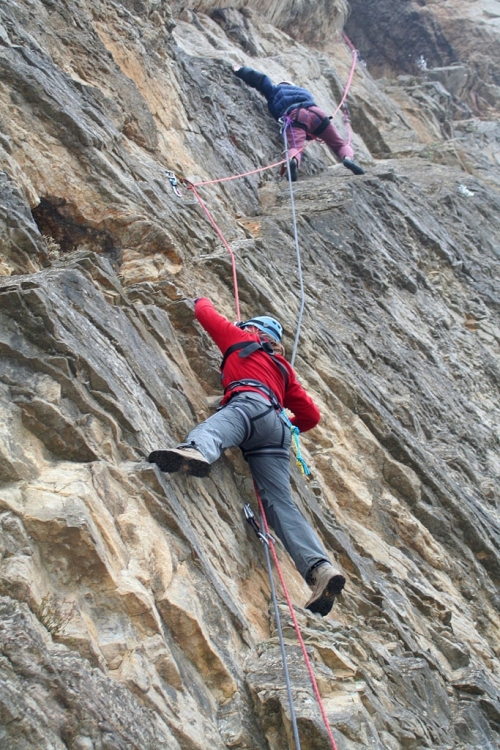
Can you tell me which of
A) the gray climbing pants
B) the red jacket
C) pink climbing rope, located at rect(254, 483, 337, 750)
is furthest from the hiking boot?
the red jacket

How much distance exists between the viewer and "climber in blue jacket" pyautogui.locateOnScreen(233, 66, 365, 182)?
15685mm

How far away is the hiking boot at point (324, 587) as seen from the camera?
5.68 m

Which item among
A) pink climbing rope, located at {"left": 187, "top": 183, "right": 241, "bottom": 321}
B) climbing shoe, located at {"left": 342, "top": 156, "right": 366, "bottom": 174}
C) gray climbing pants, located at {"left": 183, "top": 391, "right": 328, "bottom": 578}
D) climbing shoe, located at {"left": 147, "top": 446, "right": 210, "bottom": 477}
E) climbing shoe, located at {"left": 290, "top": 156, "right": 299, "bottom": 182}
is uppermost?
climbing shoe, located at {"left": 147, "top": 446, "right": 210, "bottom": 477}

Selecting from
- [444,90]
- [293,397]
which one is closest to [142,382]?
[293,397]

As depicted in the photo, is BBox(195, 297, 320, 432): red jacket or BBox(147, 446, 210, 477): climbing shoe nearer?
BBox(147, 446, 210, 477): climbing shoe

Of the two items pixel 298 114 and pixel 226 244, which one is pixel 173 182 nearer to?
pixel 226 244

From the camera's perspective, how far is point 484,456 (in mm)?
10523

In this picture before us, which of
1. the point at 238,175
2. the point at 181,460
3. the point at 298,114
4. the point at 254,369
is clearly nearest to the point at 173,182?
the point at 238,175

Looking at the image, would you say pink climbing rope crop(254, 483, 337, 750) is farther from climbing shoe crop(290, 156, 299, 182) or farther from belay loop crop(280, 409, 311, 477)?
climbing shoe crop(290, 156, 299, 182)

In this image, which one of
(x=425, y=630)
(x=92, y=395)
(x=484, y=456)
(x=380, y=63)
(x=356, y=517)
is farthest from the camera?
(x=380, y=63)

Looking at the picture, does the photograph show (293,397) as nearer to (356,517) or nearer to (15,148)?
(356,517)

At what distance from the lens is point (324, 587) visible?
224 inches

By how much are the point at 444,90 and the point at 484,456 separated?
18.6 meters

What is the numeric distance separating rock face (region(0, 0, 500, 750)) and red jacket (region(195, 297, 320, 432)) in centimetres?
38
